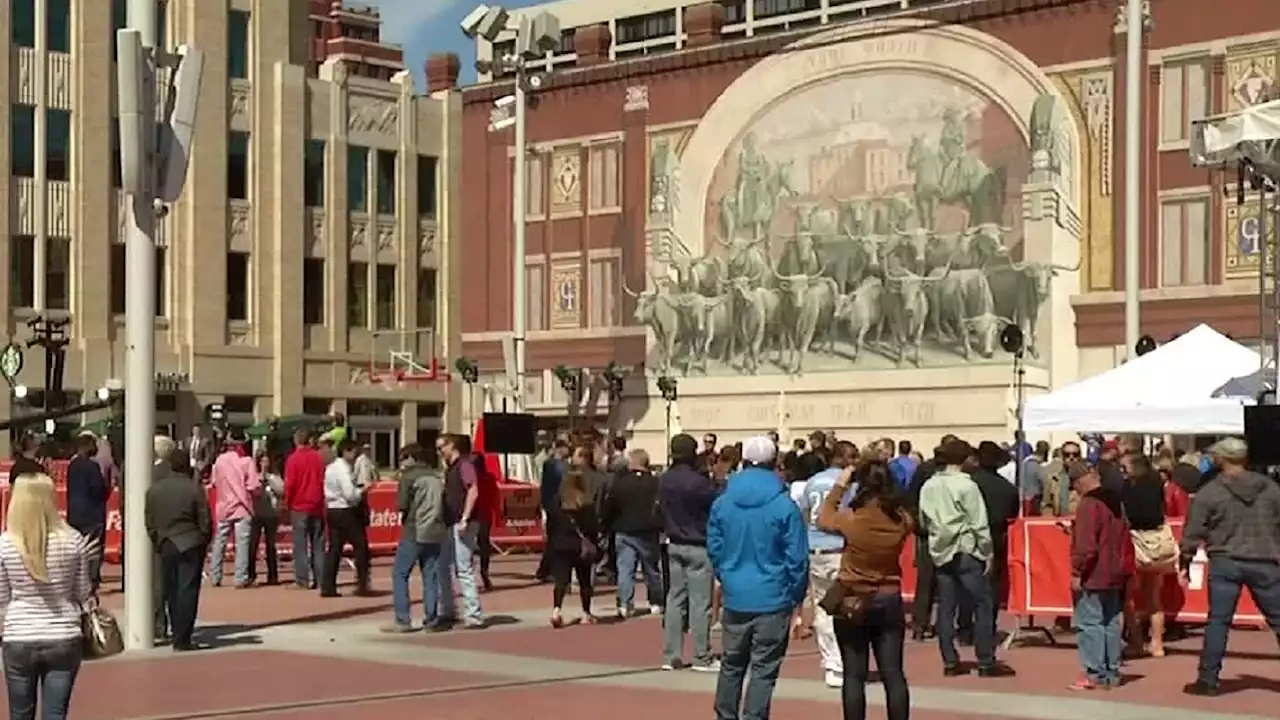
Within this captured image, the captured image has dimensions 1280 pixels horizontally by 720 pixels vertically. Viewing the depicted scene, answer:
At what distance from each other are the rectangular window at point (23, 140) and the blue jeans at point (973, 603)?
115ft

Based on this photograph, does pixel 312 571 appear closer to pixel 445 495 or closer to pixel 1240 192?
pixel 445 495

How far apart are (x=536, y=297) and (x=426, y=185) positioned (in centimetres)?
737

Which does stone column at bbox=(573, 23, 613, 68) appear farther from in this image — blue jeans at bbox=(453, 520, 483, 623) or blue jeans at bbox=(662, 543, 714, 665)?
blue jeans at bbox=(662, 543, 714, 665)

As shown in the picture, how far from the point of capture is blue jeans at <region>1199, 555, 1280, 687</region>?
1361cm

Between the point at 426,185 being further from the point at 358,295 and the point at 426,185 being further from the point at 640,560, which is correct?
the point at 640,560

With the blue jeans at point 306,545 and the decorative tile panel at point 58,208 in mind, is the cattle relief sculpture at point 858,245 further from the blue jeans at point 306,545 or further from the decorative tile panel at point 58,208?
the blue jeans at point 306,545

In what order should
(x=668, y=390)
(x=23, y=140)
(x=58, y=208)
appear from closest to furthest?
(x=668, y=390) → (x=23, y=140) → (x=58, y=208)

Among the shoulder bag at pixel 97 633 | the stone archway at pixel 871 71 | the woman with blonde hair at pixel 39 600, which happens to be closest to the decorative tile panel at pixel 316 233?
the stone archway at pixel 871 71

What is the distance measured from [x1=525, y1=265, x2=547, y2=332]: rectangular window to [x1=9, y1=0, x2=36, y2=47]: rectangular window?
1306cm

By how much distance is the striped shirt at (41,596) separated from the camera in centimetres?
852

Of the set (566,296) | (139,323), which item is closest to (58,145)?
(566,296)

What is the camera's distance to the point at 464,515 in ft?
60.9

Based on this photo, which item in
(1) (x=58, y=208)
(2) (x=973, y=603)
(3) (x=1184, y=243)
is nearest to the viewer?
(2) (x=973, y=603)

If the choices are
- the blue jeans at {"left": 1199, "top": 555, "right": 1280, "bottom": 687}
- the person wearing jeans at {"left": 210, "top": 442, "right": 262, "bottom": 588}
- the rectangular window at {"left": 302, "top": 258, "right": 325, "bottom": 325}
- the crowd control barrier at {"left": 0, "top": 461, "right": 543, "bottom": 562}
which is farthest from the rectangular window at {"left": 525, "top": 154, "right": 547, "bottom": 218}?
the blue jeans at {"left": 1199, "top": 555, "right": 1280, "bottom": 687}
